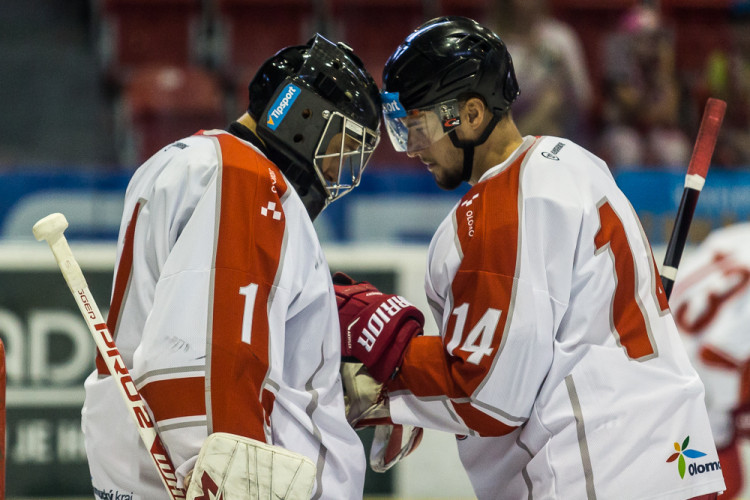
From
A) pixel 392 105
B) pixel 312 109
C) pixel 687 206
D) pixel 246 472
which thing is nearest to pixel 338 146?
pixel 312 109

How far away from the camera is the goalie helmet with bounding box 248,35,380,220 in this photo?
98.0 inches

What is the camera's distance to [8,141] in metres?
5.79

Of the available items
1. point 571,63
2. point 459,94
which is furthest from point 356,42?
point 459,94

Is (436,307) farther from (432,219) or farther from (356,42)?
(356,42)

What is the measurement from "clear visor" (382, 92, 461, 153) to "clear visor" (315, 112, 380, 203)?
15 cm

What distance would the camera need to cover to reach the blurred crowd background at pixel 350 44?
592cm

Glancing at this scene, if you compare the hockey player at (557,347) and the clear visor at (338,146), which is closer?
the hockey player at (557,347)

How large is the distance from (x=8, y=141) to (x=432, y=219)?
104 inches

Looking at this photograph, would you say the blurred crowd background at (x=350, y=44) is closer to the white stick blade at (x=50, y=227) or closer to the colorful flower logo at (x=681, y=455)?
the colorful flower logo at (x=681, y=455)

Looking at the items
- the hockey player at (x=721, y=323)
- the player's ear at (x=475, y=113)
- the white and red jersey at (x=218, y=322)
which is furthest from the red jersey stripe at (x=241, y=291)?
the hockey player at (x=721, y=323)

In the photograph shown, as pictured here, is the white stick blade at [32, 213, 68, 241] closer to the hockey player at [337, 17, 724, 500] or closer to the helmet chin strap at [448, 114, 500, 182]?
the hockey player at [337, 17, 724, 500]

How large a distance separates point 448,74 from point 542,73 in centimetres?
368

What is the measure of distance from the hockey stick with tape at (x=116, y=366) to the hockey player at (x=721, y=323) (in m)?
3.08

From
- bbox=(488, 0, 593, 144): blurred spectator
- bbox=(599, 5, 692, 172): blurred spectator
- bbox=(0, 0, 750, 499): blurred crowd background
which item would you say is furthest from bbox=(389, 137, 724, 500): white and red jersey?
bbox=(599, 5, 692, 172): blurred spectator
